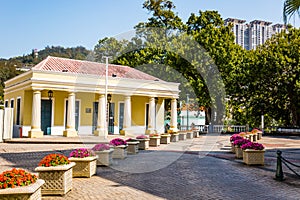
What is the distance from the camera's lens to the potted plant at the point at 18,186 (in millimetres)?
4922

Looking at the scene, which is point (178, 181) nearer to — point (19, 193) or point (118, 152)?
point (118, 152)

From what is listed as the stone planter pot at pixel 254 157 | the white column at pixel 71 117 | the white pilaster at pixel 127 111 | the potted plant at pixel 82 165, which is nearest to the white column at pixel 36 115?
the white column at pixel 71 117

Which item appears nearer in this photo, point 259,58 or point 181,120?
point 259,58

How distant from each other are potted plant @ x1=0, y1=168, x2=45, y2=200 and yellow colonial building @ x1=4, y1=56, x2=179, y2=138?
17.2 metres

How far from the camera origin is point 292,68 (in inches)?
1330

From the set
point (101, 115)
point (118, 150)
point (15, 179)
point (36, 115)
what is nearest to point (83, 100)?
point (101, 115)

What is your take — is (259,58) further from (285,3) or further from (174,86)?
(285,3)

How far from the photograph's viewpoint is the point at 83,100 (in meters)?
25.6

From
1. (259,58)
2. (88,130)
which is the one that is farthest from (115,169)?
(259,58)

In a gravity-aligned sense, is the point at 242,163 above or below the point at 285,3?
below

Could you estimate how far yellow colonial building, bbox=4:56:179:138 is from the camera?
22828 millimetres

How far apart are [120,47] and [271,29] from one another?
201ft

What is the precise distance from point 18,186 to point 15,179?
0.15m

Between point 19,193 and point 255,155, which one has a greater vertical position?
point 19,193
